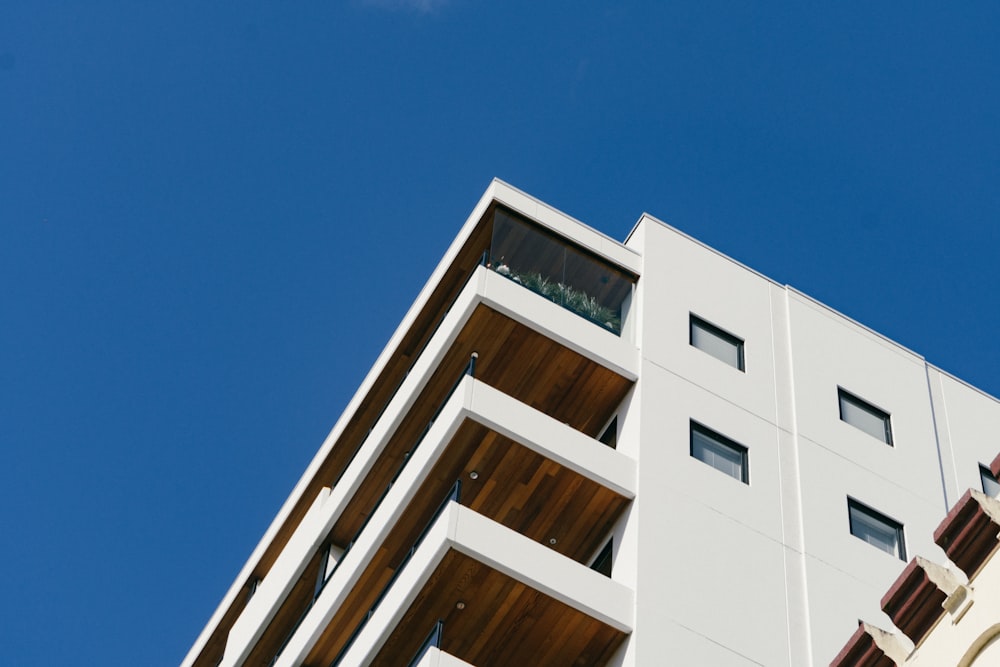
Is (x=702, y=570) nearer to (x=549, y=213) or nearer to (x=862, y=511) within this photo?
(x=862, y=511)

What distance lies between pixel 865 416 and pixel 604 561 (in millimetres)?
7836

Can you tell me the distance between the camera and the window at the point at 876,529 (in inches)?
1270

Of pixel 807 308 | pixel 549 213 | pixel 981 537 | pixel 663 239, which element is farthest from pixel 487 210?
pixel 981 537

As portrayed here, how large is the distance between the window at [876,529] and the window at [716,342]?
143 inches

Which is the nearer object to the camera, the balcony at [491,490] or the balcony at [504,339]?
the balcony at [491,490]

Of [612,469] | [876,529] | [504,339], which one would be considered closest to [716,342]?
[504,339]

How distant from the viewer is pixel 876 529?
107 feet

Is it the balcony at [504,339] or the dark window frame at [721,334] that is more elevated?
the dark window frame at [721,334]

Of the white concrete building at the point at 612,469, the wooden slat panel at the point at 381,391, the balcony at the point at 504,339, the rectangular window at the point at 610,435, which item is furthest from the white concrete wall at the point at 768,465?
the wooden slat panel at the point at 381,391

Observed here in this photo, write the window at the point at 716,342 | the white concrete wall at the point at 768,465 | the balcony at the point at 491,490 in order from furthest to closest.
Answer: the window at the point at 716,342
the balcony at the point at 491,490
the white concrete wall at the point at 768,465

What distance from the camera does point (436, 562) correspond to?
28.3m

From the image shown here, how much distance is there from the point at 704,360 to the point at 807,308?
4.15 metres

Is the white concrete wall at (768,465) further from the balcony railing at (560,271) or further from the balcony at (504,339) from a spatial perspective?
the balcony at (504,339)

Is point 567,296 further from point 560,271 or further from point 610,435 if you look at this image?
point 610,435
